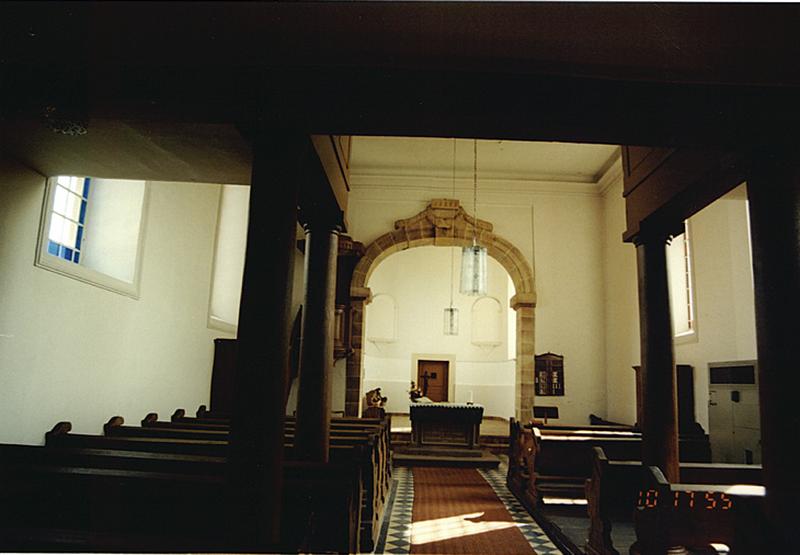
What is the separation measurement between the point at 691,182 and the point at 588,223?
24.7 feet

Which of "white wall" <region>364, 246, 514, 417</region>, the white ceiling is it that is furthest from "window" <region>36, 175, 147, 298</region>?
"white wall" <region>364, 246, 514, 417</region>

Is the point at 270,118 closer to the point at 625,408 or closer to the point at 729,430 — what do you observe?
the point at 729,430

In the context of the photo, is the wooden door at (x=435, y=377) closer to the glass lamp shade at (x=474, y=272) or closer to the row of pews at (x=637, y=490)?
the glass lamp shade at (x=474, y=272)

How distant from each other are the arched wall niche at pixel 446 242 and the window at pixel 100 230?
17.6 ft

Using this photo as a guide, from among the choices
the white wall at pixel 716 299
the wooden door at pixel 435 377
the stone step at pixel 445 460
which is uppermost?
the white wall at pixel 716 299

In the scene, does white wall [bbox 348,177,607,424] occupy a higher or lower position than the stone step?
higher

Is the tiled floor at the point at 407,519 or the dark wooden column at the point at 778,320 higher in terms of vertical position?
the dark wooden column at the point at 778,320

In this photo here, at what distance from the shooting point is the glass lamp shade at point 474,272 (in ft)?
28.7

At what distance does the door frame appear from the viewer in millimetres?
16897

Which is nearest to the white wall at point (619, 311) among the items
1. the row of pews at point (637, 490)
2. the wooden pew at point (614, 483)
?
the row of pews at point (637, 490)

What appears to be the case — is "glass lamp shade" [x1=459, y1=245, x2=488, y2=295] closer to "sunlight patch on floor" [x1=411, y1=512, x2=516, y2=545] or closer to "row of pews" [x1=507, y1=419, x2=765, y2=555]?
"row of pews" [x1=507, y1=419, x2=765, y2=555]

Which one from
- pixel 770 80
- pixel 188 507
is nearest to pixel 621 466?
pixel 770 80

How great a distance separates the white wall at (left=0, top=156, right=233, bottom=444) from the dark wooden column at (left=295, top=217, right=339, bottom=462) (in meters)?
2.17

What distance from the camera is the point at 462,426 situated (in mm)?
10406
